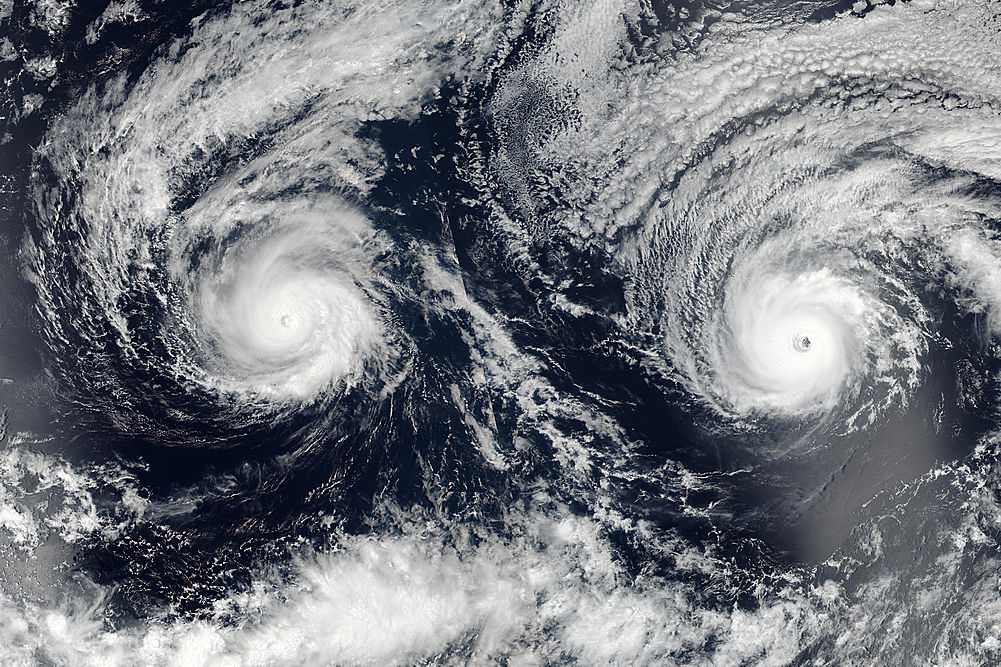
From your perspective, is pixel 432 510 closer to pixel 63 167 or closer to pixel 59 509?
pixel 59 509

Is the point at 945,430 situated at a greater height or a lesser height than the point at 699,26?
lesser

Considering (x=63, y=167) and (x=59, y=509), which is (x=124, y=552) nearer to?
(x=59, y=509)

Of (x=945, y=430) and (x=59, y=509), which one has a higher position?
(x=59, y=509)

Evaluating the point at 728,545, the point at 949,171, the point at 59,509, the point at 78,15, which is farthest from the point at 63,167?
the point at 949,171

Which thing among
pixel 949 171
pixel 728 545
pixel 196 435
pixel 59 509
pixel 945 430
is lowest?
pixel 728 545

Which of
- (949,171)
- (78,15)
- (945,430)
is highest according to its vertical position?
(78,15)

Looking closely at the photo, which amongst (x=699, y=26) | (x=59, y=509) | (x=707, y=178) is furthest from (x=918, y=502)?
(x=59, y=509)
